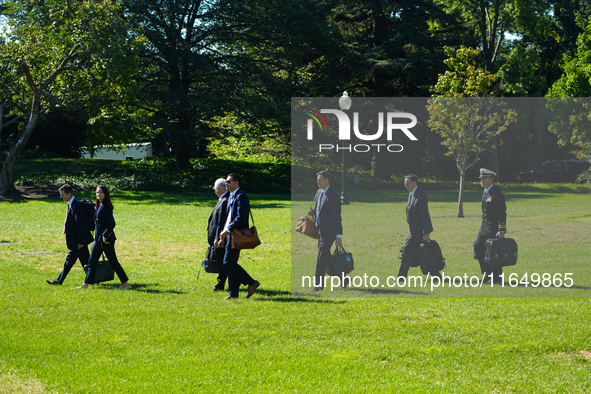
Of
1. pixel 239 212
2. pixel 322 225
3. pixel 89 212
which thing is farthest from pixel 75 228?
pixel 322 225

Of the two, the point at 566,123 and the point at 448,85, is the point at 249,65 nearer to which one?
the point at 448,85

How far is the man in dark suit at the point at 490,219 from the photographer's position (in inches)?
371

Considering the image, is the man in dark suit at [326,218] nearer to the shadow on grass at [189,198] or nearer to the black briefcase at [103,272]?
the black briefcase at [103,272]

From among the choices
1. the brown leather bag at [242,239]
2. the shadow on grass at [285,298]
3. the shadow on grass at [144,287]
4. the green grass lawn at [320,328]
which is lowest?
the shadow on grass at [144,287]

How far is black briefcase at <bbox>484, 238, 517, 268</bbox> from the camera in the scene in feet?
30.7

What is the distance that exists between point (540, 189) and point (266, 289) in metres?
5.09

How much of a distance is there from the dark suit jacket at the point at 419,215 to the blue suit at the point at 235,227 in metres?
2.57

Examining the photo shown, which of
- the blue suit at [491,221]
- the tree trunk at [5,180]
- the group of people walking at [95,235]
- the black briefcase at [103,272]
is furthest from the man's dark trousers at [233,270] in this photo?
the tree trunk at [5,180]

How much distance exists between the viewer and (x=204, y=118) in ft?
105

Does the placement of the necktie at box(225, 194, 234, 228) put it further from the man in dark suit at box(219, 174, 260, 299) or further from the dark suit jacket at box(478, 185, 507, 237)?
the dark suit jacket at box(478, 185, 507, 237)

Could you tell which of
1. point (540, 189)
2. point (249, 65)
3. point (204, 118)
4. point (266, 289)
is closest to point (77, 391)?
point (266, 289)

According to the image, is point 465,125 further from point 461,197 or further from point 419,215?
point 419,215

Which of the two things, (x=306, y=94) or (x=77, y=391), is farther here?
(x=306, y=94)

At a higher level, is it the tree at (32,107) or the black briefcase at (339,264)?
the tree at (32,107)
